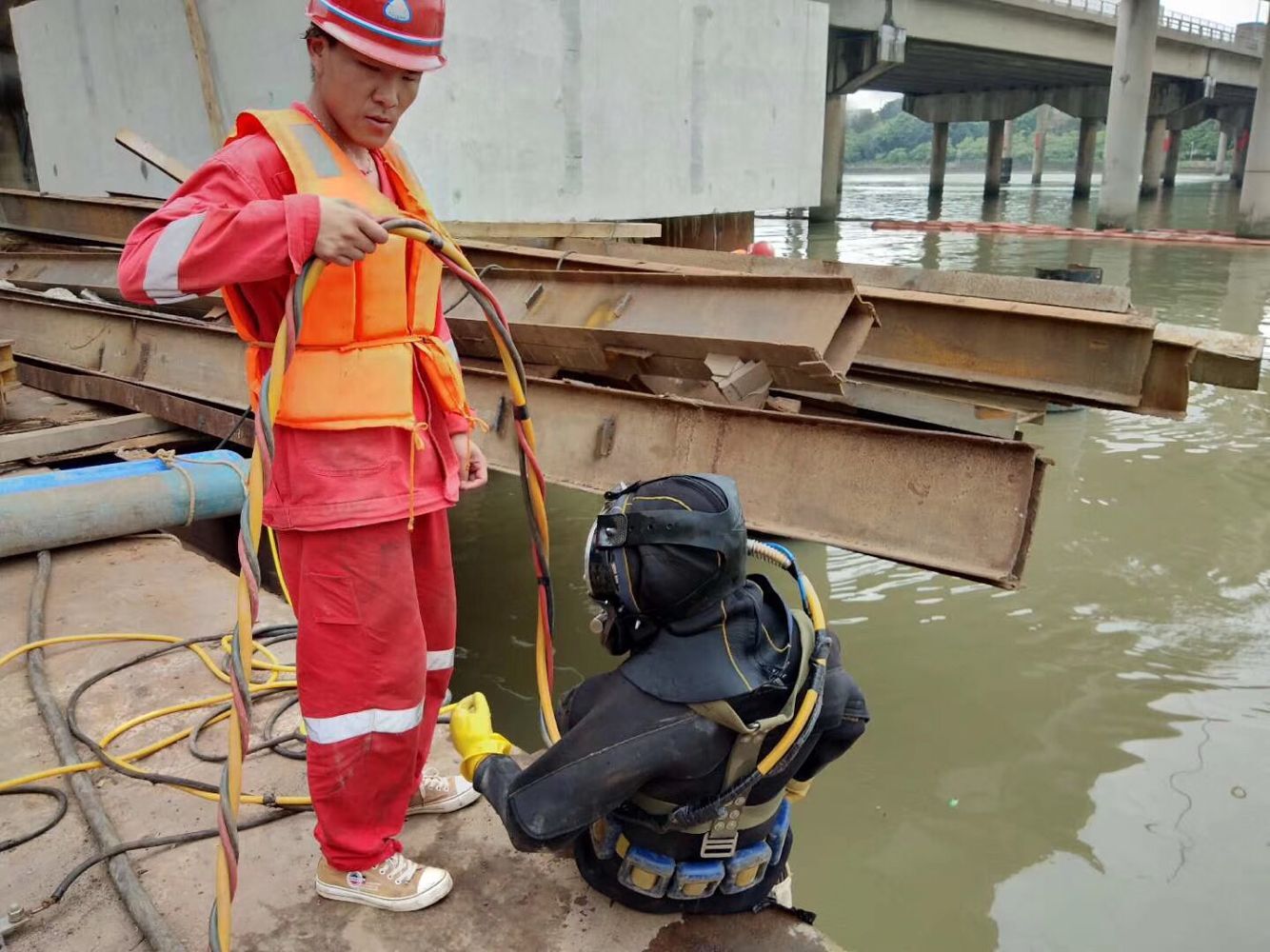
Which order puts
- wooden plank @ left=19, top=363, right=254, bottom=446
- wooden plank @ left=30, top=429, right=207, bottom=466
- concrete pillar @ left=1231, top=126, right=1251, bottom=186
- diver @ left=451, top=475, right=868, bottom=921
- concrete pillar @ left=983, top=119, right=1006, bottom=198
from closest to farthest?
diver @ left=451, top=475, right=868, bottom=921 < wooden plank @ left=30, top=429, right=207, bottom=466 < wooden plank @ left=19, top=363, right=254, bottom=446 < concrete pillar @ left=983, top=119, right=1006, bottom=198 < concrete pillar @ left=1231, top=126, right=1251, bottom=186

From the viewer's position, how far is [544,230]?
7.91 meters

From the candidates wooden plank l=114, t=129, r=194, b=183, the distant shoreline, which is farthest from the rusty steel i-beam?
the distant shoreline

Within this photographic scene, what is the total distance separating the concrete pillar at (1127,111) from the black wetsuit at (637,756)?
Result: 31.5 m

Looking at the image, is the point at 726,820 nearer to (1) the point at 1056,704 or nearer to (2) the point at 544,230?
(1) the point at 1056,704

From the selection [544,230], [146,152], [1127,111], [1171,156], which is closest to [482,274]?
[146,152]

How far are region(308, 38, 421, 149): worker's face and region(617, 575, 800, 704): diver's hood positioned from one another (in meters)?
1.14

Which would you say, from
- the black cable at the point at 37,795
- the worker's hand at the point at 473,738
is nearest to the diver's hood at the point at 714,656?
the worker's hand at the point at 473,738

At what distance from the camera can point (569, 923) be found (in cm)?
218

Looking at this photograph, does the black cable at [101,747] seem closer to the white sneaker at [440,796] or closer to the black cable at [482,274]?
the white sneaker at [440,796]

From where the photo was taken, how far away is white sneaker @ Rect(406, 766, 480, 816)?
101 inches

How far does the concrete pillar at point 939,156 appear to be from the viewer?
4794 cm

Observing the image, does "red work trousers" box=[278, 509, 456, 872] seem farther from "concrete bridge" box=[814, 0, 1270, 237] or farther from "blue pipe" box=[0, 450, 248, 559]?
"concrete bridge" box=[814, 0, 1270, 237]

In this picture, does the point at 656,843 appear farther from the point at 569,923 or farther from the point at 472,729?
the point at 472,729

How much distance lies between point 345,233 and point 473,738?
3.86ft
